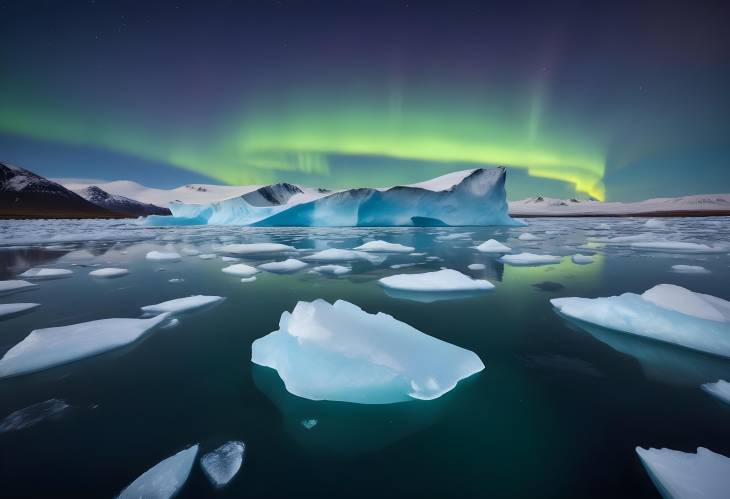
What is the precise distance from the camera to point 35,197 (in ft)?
317

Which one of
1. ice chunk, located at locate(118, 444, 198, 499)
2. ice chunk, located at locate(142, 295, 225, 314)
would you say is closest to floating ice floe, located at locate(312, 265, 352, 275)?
ice chunk, located at locate(142, 295, 225, 314)

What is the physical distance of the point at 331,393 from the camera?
170cm

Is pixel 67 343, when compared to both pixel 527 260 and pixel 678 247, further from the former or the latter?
pixel 678 247

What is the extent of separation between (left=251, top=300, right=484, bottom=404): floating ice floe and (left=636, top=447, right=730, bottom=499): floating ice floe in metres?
0.82

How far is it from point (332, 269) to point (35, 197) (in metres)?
136

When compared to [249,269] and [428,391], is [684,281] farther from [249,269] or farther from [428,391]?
[249,269]

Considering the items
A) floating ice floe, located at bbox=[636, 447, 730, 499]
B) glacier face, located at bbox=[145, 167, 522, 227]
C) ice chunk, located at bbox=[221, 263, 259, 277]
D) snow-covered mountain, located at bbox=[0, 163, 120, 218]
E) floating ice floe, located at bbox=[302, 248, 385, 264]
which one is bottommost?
floating ice floe, located at bbox=[302, 248, 385, 264]

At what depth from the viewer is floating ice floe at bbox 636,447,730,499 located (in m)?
1.07

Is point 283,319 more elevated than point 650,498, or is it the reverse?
point 283,319

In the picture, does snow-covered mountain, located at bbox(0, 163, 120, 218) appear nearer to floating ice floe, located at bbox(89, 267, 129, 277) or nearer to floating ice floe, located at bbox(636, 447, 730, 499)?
floating ice floe, located at bbox(89, 267, 129, 277)

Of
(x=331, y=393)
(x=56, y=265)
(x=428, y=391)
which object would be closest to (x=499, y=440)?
(x=428, y=391)

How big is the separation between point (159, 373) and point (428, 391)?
5.36 feet

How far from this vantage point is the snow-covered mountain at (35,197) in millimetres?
92438

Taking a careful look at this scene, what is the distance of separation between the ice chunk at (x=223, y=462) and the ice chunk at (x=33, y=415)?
91 cm
